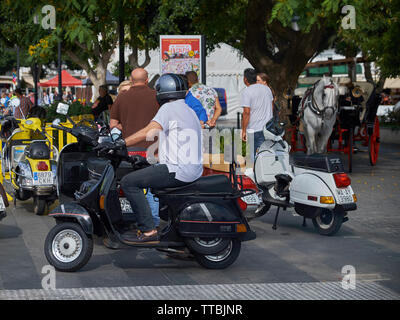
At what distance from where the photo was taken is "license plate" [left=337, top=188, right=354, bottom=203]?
893cm

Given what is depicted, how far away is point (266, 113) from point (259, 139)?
402 mm

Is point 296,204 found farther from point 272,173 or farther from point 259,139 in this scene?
point 259,139

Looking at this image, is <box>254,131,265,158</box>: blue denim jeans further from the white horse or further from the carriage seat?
the white horse

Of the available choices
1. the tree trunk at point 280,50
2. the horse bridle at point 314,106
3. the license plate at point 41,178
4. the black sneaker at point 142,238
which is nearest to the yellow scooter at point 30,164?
the license plate at point 41,178

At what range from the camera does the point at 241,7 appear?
67.8 ft

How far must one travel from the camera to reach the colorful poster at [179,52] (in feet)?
49.7

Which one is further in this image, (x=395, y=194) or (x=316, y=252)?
(x=395, y=194)

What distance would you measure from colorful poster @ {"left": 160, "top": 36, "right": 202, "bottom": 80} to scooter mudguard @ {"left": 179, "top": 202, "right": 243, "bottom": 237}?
8197 mm

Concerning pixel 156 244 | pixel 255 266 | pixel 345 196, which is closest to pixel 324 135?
pixel 345 196

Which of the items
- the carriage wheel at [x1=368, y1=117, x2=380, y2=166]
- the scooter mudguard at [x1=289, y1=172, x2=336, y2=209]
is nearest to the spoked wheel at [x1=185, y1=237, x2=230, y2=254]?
the scooter mudguard at [x1=289, y1=172, x2=336, y2=209]

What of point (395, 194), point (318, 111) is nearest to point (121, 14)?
point (318, 111)

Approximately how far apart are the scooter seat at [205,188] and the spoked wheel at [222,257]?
0.49 m

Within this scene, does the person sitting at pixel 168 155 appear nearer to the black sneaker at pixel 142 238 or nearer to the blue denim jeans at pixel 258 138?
the black sneaker at pixel 142 238
